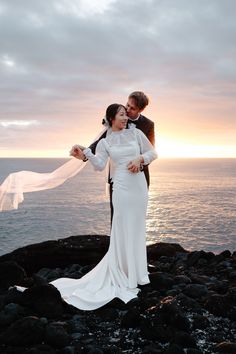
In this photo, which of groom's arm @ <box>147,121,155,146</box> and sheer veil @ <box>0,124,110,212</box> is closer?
groom's arm @ <box>147,121,155,146</box>

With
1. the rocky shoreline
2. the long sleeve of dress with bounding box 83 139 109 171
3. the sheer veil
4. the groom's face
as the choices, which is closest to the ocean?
the sheer veil

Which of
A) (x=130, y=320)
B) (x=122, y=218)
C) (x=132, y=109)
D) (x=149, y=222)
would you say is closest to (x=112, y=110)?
(x=132, y=109)

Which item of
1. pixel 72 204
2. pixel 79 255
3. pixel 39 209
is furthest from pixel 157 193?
pixel 79 255

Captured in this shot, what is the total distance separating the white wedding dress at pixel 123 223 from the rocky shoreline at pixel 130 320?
0.30 meters

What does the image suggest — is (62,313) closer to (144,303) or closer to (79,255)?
(144,303)

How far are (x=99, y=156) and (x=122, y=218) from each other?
3.63 feet

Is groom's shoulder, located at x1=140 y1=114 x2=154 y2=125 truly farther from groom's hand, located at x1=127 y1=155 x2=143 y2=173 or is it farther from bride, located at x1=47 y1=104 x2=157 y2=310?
groom's hand, located at x1=127 y1=155 x2=143 y2=173

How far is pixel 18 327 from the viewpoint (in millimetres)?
6352

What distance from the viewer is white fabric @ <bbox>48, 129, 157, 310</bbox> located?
767 centimetres

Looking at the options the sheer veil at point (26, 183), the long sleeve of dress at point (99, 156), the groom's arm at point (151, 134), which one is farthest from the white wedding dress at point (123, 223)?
the sheer veil at point (26, 183)

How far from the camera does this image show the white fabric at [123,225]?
767cm

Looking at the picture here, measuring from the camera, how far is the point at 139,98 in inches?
→ 302

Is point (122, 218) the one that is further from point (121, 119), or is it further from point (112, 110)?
point (112, 110)

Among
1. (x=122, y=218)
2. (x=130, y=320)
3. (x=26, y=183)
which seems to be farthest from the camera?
(x=26, y=183)
